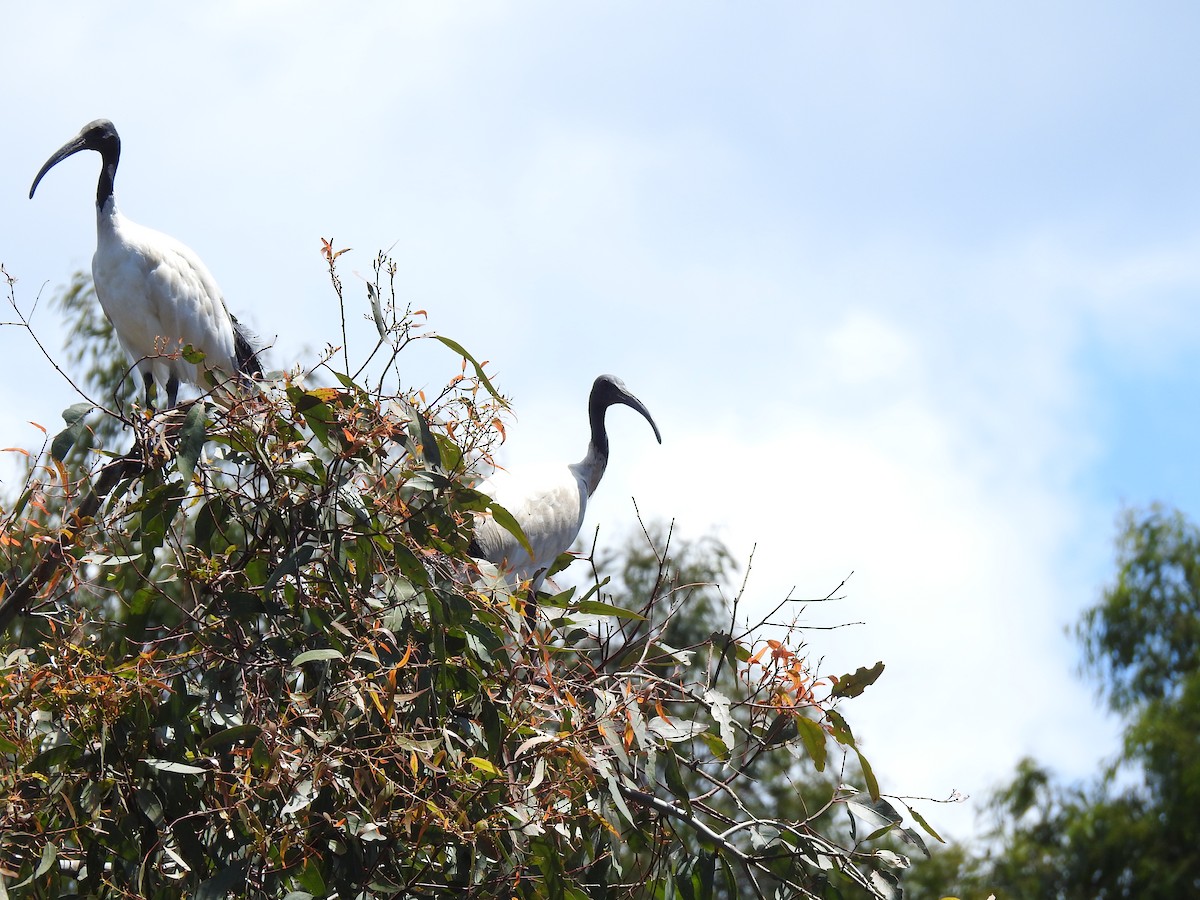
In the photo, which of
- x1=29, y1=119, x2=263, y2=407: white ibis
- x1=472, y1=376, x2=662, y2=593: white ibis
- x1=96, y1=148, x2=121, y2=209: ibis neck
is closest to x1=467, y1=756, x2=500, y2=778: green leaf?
x1=472, y1=376, x2=662, y2=593: white ibis

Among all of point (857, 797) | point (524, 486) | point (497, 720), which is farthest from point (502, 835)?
point (524, 486)

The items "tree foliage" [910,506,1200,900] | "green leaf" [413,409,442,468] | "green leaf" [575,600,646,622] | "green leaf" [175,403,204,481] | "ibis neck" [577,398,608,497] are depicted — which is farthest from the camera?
"tree foliage" [910,506,1200,900]

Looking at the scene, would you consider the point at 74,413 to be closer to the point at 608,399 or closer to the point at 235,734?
the point at 235,734

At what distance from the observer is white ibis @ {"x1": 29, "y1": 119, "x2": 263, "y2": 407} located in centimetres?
509

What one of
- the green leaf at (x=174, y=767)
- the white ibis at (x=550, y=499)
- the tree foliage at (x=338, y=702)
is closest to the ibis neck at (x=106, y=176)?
the white ibis at (x=550, y=499)

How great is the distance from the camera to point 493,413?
265cm

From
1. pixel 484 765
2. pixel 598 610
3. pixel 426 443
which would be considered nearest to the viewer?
pixel 484 765

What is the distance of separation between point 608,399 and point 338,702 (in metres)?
3.65

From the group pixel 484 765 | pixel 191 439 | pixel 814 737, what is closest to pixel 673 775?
pixel 814 737

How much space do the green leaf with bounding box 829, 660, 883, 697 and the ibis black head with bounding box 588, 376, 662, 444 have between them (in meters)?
3.28

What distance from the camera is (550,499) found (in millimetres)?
5488

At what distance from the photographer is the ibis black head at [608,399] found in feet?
19.5

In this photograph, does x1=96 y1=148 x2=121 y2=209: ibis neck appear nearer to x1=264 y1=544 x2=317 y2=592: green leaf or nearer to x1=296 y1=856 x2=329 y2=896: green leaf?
x1=264 y1=544 x2=317 y2=592: green leaf

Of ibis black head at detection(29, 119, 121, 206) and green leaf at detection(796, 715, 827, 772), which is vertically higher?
ibis black head at detection(29, 119, 121, 206)
